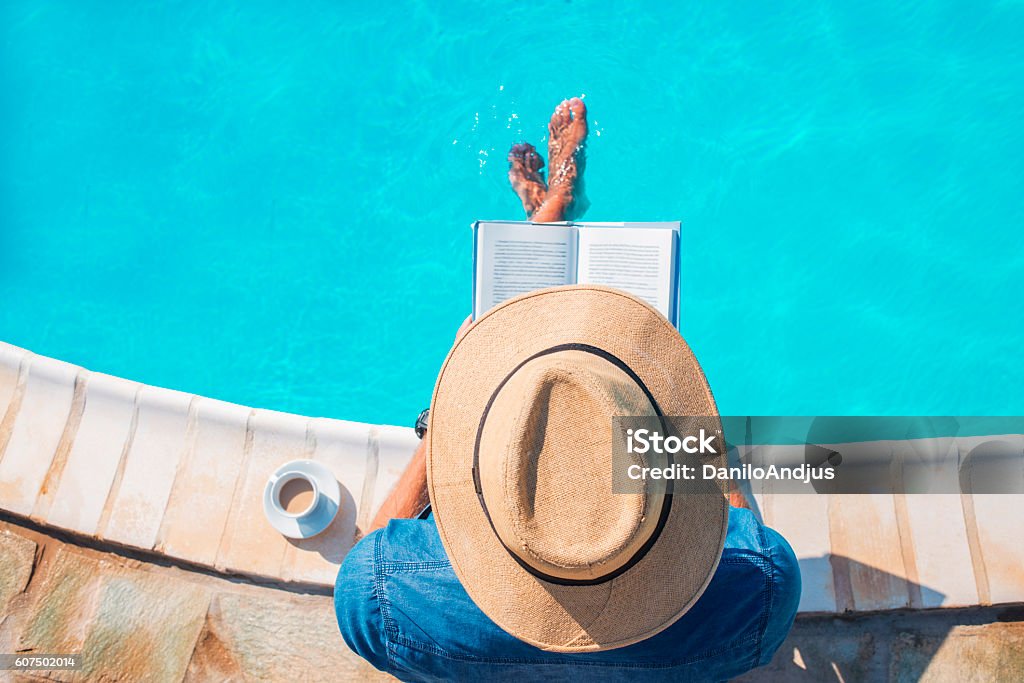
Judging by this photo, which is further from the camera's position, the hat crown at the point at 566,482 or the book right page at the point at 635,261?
the book right page at the point at 635,261

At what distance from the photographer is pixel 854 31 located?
176 inches

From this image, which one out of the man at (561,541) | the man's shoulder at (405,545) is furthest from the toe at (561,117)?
the man's shoulder at (405,545)

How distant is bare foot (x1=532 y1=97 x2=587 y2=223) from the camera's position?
4160 millimetres

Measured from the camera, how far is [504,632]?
6.30 feet

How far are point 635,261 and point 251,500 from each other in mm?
2101

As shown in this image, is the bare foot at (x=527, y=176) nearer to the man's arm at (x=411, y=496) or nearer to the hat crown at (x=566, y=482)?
the man's arm at (x=411, y=496)

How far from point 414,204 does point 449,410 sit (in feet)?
9.65

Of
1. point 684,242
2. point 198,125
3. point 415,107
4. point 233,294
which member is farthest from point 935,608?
point 198,125

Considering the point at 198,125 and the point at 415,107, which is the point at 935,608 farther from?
the point at 198,125

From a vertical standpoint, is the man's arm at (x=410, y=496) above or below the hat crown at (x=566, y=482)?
above

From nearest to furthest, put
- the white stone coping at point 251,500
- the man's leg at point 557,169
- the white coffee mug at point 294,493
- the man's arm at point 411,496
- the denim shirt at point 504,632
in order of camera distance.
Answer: the denim shirt at point 504,632 < the man's arm at point 411,496 < the white coffee mug at point 294,493 < the white stone coping at point 251,500 < the man's leg at point 557,169

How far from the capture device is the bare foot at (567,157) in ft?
13.6

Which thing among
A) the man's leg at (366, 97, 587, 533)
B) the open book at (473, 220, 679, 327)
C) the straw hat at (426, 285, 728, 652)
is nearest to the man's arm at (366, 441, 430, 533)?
the open book at (473, 220, 679, 327)

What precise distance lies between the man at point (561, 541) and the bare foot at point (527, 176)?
243 cm
